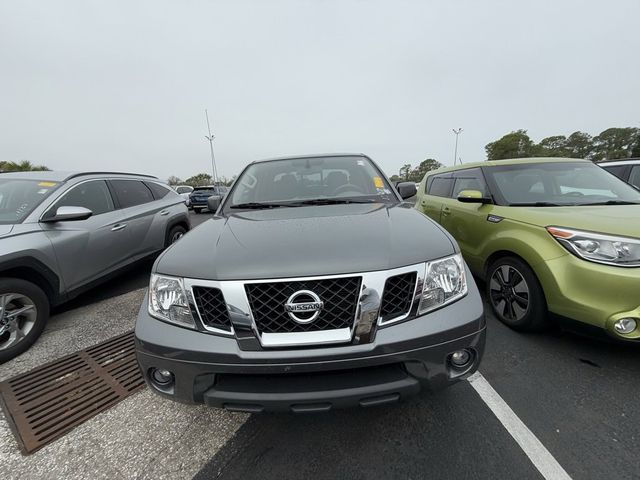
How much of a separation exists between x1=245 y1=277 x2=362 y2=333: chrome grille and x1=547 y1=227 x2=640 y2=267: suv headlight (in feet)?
6.57

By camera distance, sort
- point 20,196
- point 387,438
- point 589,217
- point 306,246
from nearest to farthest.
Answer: point 306,246 < point 387,438 < point 589,217 < point 20,196

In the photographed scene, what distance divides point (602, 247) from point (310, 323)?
7.47 ft

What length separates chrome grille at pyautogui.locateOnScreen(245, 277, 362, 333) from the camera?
4.55ft

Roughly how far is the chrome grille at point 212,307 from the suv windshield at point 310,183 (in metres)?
1.18

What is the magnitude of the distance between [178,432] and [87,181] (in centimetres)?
337

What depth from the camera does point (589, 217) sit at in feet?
7.98

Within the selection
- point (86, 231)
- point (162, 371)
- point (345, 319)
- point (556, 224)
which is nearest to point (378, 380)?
point (345, 319)

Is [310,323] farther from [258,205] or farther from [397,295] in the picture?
[258,205]

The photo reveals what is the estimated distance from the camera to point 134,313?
347cm

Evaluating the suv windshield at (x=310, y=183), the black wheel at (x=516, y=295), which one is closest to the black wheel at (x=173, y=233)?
the suv windshield at (x=310, y=183)

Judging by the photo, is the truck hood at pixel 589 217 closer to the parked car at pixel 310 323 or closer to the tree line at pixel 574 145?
the parked car at pixel 310 323

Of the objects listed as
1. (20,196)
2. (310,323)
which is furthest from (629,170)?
(20,196)

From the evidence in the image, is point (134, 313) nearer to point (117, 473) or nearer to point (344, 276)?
point (117, 473)

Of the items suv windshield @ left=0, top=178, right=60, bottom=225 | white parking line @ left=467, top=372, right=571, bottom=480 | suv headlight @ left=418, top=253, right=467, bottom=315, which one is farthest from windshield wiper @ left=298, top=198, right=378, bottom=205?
suv windshield @ left=0, top=178, right=60, bottom=225
